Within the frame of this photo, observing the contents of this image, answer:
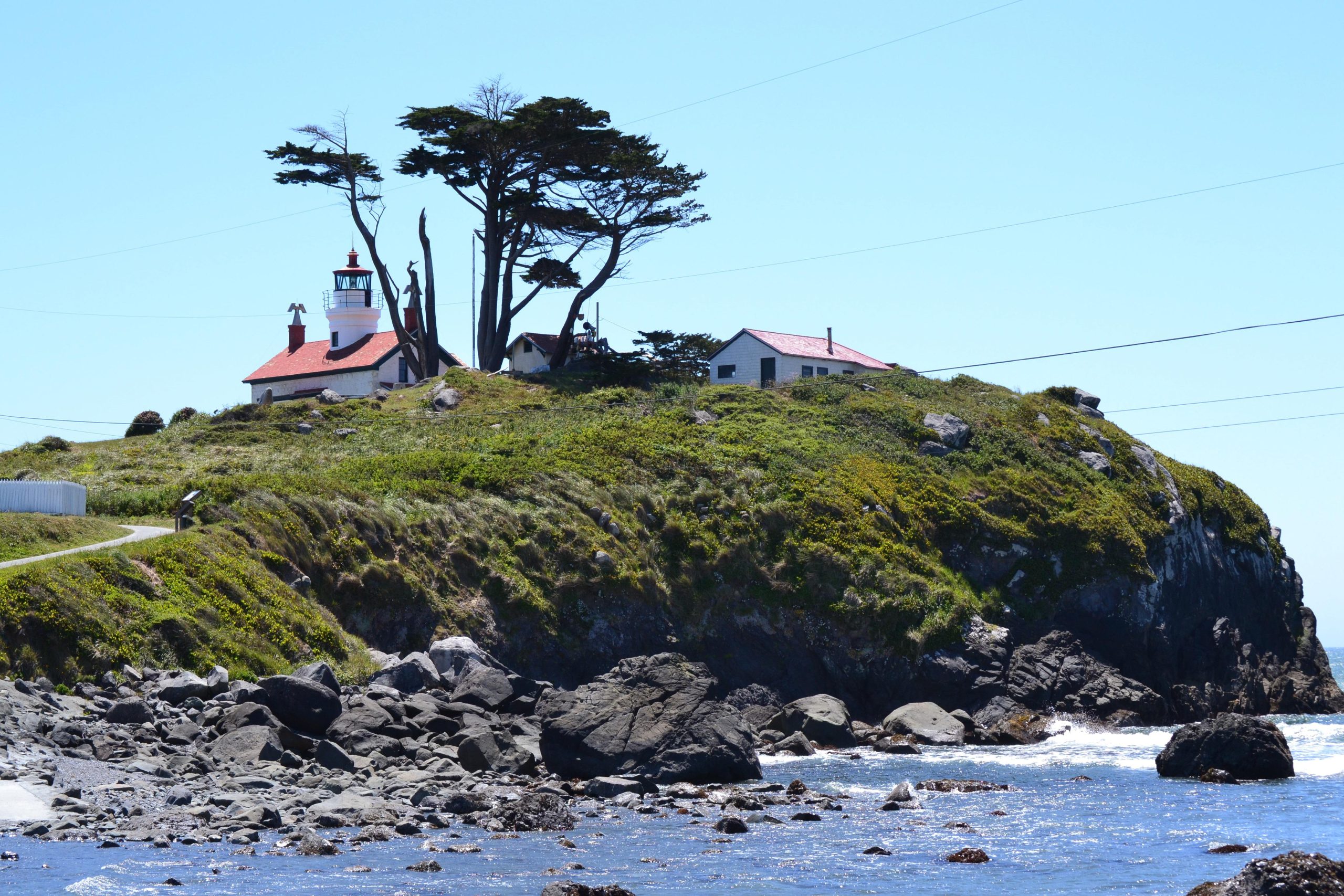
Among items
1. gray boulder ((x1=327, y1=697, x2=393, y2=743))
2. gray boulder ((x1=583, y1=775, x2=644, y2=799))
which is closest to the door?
gray boulder ((x1=327, y1=697, x2=393, y2=743))

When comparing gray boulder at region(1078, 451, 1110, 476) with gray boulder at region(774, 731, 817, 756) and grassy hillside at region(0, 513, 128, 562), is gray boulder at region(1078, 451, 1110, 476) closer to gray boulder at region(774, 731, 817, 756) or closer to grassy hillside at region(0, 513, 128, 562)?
gray boulder at region(774, 731, 817, 756)

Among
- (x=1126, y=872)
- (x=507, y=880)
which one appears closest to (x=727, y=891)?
(x=507, y=880)

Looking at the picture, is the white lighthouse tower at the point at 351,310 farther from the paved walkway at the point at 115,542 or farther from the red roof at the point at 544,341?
the paved walkway at the point at 115,542

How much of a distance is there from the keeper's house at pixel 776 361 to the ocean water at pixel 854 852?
41.9 m

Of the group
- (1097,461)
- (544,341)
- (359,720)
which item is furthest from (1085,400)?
(359,720)

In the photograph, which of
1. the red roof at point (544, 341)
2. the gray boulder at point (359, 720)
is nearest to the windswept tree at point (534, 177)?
the red roof at point (544, 341)

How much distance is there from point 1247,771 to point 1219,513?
28357 millimetres

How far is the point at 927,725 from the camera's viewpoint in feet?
124

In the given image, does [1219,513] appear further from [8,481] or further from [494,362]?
[8,481]

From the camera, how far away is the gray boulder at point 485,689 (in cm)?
3145

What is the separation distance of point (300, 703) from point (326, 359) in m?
53.6

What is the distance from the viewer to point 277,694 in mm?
27031

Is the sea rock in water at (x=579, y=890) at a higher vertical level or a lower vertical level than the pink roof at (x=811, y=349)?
lower

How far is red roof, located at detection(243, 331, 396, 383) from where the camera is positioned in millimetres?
75000
